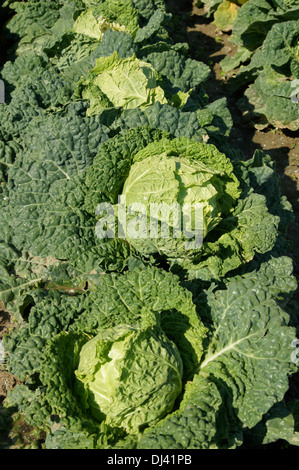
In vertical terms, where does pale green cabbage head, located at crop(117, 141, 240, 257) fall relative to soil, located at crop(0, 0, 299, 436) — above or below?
above

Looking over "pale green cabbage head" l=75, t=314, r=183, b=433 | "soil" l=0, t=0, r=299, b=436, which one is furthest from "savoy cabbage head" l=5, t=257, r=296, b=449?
"soil" l=0, t=0, r=299, b=436

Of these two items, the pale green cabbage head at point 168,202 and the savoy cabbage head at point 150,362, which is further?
the pale green cabbage head at point 168,202

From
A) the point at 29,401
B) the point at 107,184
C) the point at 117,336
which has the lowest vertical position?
the point at 29,401

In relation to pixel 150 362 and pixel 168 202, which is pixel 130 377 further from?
pixel 168 202

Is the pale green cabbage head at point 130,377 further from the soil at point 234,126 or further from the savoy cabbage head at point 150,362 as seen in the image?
the soil at point 234,126

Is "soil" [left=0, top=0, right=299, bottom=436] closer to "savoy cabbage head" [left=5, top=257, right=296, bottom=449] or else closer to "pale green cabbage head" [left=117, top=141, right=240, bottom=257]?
"savoy cabbage head" [left=5, top=257, right=296, bottom=449]

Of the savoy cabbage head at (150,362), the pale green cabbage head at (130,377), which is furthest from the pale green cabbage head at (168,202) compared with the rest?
the pale green cabbage head at (130,377)
